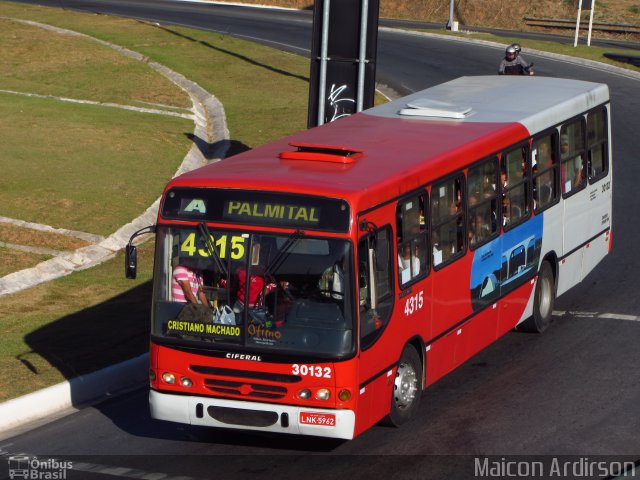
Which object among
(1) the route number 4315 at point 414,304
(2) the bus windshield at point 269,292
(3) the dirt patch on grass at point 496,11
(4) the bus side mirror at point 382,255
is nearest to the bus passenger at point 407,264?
(1) the route number 4315 at point 414,304

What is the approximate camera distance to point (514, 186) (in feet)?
46.5

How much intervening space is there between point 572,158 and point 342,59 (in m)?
7.49

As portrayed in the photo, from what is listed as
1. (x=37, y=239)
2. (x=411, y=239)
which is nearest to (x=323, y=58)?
(x=37, y=239)

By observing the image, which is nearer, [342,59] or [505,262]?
[505,262]

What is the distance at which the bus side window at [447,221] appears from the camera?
1223cm

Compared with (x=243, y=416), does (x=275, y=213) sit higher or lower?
higher

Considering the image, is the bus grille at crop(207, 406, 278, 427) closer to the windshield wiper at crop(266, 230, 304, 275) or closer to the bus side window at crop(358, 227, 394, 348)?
the bus side window at crop(358, 227, 394, 348)

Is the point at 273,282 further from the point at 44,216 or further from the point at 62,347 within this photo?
the point at 44,216

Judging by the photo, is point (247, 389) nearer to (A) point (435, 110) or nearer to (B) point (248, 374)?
(B) point (248, 374)

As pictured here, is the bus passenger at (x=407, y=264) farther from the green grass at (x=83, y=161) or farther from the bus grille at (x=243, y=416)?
the green grass at (x=83, y=161)

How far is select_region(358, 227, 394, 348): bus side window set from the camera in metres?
10.6

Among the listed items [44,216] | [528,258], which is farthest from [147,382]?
[44,216]

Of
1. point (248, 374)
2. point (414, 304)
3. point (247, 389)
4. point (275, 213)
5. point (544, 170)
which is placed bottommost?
point (247, 389)

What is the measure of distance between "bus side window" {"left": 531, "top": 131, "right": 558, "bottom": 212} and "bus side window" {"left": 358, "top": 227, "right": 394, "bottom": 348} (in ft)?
13.7
